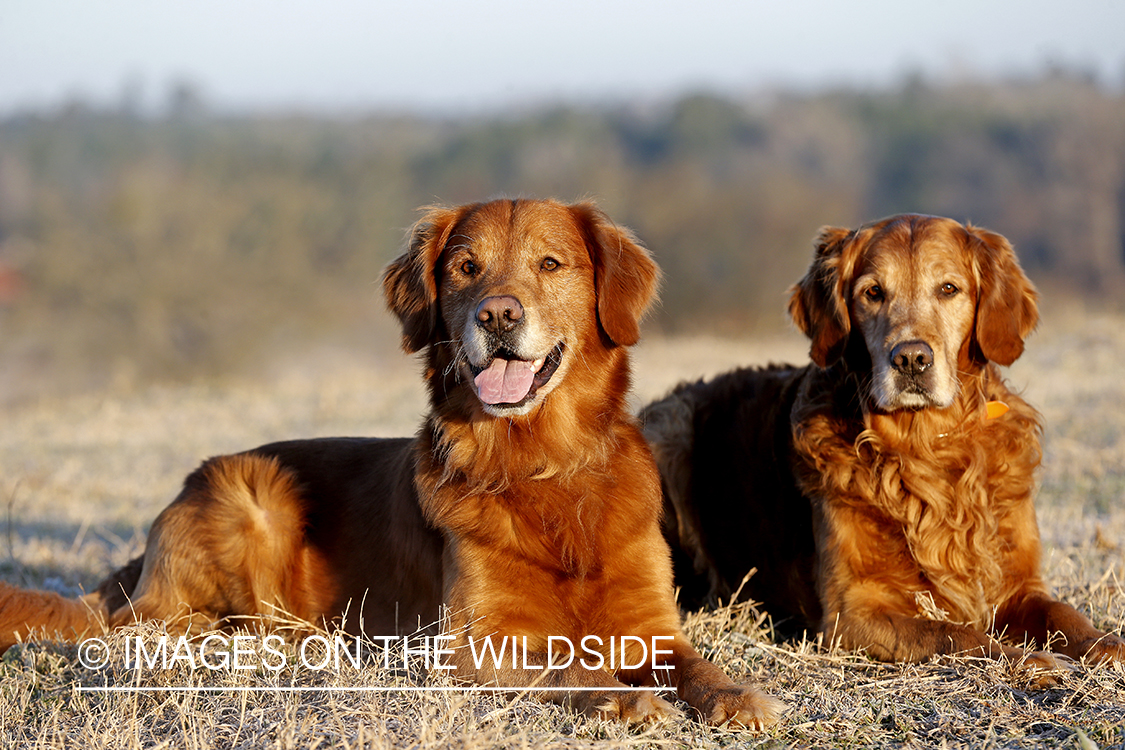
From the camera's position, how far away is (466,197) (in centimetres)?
1477

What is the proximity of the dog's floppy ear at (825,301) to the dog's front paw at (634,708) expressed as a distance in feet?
5.57

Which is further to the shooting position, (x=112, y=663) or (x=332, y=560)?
(x=332, y=560)

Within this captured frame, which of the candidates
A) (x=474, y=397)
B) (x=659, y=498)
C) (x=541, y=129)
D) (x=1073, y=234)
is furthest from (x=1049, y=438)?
(x=541, y=129)

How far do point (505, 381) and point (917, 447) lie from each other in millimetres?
1712

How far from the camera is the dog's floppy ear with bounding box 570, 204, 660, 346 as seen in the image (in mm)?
3953

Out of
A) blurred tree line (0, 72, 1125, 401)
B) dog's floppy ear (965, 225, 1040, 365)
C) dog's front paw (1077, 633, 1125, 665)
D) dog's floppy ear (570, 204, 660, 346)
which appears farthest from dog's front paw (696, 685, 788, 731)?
blurred tree line (0, 72, 1125, 401)

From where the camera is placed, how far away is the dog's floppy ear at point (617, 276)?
3.95 meters

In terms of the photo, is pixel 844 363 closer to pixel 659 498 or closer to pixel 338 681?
pixel 659 498

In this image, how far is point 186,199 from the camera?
23875mm

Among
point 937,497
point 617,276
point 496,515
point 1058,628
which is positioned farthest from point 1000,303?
point 496,515

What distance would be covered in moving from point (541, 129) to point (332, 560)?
43.5 meters

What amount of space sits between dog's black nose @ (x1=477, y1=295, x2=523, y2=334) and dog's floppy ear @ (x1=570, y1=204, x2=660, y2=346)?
0.46 metres

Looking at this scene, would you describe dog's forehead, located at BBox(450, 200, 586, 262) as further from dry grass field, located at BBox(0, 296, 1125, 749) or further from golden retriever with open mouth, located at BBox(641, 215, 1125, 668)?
golden retriever with open mouth, located at BBox(641, 215, 1125, 668)

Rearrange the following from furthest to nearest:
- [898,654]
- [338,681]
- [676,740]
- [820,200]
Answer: [820,200] < [898,654] < [338,681] < [676,740]
